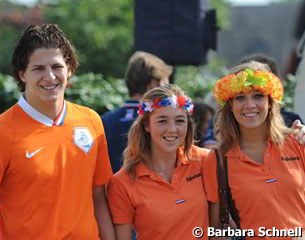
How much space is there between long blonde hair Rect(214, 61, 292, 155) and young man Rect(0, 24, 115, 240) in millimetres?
780

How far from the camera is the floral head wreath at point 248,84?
4531mm

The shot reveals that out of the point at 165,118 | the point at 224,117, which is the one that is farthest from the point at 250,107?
the point at 165,118

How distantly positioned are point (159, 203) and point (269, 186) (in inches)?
26.6

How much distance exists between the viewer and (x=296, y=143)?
449 cm

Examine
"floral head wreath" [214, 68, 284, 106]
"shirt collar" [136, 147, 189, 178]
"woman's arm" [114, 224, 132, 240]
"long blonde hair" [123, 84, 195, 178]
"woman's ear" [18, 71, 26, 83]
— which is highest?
"woman's ear" [18, 71, 26, 83]

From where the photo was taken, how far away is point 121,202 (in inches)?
173

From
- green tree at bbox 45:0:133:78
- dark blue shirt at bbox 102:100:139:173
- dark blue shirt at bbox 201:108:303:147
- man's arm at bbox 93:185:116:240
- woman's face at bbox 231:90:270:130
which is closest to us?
man's arm at bbox 93:185:116:240

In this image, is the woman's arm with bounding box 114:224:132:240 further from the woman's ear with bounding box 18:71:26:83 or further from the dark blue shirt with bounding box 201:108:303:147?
the dark blue shirt with bounding box 201:108:303:147

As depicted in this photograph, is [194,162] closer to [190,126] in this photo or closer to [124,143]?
[190,126]

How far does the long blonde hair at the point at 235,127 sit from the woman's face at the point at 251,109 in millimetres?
51

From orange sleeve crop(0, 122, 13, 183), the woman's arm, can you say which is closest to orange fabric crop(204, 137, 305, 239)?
the woman's arm

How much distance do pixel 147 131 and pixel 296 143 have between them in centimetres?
97

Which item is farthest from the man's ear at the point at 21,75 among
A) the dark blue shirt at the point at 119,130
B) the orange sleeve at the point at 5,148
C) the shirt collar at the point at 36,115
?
the dark blue shirt at the point at 119,130

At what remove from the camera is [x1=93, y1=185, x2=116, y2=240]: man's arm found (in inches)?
173
